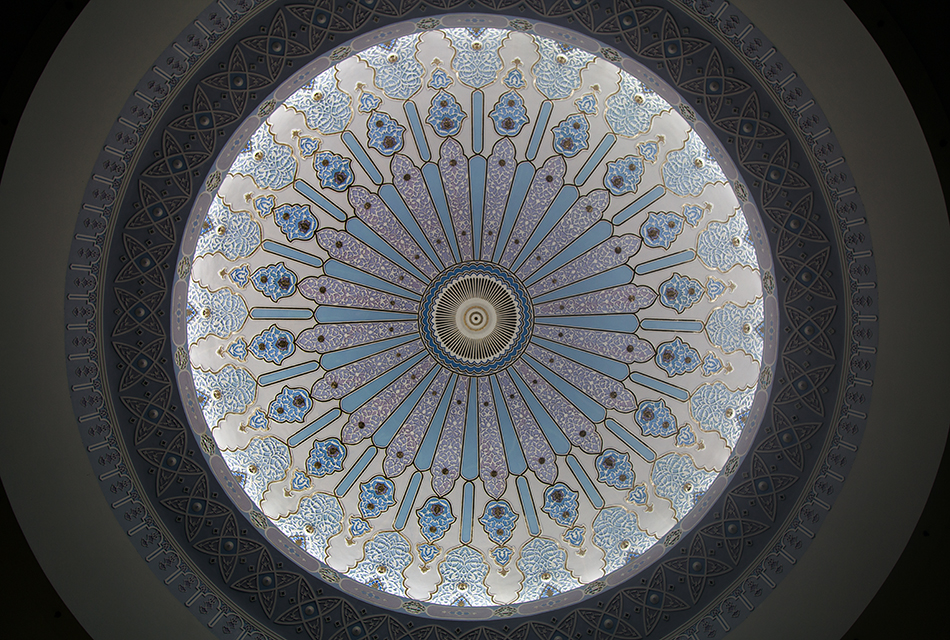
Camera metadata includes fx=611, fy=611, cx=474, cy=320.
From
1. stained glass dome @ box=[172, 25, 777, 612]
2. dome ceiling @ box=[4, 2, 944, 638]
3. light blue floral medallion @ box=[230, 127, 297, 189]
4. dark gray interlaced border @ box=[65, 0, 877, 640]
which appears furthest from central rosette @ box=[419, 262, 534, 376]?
dark gray interlaced border @ box=[65, 0, 877, 640]

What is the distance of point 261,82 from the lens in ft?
24.3

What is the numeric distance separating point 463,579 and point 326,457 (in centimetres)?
299

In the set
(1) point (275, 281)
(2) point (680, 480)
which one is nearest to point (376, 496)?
(1) point (275, 281)

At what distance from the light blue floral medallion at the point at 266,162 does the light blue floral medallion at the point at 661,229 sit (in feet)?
18.8

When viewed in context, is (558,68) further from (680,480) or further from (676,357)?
(680,480)

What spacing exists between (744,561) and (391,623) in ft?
16.7

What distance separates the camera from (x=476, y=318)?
10.4 m

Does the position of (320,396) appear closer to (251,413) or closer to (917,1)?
(251,413)

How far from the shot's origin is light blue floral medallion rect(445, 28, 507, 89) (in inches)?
345

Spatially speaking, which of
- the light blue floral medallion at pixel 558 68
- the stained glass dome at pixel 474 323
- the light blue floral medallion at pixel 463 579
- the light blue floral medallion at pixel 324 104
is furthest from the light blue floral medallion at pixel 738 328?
the light blue floral medallion at pixel 324 104

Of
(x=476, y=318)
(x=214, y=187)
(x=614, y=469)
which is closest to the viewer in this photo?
(x=214, y=187)

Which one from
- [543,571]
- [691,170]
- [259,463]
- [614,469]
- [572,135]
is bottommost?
[259,463]

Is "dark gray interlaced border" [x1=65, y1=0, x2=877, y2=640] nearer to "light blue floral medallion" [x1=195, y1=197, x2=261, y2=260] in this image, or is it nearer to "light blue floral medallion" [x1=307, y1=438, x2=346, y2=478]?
"light blue floral medallion" [x1=195, y1=197, x2=261, y2=260]

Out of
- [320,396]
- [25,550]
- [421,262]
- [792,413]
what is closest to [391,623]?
[320,396]
